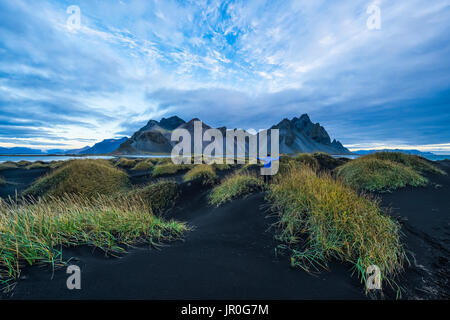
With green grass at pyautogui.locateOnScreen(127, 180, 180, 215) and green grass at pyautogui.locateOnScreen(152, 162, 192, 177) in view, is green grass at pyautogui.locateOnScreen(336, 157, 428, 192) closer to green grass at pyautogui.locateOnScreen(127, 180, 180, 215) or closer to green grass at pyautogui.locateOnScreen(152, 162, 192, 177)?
green grass at pyautogui.locateOnScreen(127, 180, 180, 215)

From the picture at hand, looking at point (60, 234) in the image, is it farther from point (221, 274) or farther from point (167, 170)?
point (167, 170)

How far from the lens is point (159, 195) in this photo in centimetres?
782

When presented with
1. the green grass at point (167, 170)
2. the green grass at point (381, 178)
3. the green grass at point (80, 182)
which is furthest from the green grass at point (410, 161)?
the green grass at point (80, 182)

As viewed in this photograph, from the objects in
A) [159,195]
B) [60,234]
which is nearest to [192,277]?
[60,234]

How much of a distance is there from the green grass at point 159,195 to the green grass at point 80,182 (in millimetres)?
2574

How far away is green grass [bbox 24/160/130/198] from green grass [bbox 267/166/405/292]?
29.4ft

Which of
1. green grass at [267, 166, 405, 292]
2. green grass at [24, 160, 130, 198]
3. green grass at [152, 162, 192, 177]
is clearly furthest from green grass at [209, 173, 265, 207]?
green grass at [152, 162, 192, 177]

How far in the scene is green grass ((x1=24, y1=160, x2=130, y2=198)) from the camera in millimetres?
8377

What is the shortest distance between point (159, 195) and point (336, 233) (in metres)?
6.97
